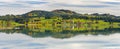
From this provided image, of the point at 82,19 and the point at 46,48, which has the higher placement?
the point at 46,48

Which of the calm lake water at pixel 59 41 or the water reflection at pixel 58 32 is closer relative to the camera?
the calm lake water at pixel 59 41

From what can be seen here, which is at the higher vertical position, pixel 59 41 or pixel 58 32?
pixel 59 41

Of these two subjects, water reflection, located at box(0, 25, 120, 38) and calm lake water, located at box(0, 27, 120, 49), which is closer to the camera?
calm lake water, located at box(0, 27, 120, 49)

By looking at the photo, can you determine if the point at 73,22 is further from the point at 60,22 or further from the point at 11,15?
the point at 11,15

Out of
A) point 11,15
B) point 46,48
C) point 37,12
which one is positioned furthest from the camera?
point 37,12

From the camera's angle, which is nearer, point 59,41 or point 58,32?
point 59,41

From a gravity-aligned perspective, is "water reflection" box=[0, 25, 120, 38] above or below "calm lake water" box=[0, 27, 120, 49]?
below

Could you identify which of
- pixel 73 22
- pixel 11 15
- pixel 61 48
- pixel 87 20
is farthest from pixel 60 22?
pixel 61 48

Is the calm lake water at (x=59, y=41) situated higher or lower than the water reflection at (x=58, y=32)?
higher

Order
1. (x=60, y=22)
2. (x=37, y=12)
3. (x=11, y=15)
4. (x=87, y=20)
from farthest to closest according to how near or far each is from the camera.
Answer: (x=37, y=12) → (x=11, y=15) → (x=87, y=20) → (x=60, y=22)

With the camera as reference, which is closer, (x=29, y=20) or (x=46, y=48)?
(x=46, y=48)
